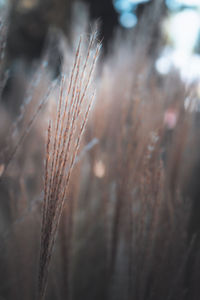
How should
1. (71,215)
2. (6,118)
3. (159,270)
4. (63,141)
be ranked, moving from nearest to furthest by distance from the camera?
(63,141) < (159,270) < (71,215) < (6,118)

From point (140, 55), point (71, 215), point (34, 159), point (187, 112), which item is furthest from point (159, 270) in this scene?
point (34, 159)

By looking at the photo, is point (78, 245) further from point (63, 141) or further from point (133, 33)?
point (133, 33)

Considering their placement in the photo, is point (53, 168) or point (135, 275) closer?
point (53, 168)

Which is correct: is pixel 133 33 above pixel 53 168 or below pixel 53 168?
above

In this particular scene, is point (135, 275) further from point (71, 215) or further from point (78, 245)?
point (78, 245)

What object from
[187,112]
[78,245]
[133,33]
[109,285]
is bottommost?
[109,285]

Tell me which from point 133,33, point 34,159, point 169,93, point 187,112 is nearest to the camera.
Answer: point 187,112

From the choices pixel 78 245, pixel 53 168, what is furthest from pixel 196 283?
pixel 78 245
